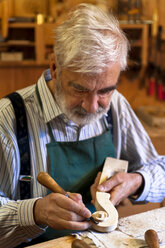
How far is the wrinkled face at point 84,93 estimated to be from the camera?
1189 mm

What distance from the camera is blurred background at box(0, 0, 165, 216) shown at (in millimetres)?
2789

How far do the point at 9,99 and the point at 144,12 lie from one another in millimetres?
2101

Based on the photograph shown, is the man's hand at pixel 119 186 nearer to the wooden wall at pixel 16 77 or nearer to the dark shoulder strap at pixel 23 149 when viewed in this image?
the dark shoulder strap at pixel 23 149

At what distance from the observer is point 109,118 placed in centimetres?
156

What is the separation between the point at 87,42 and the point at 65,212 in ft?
1.85

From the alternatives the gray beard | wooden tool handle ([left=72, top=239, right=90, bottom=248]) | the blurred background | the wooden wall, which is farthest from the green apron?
the wooden wall

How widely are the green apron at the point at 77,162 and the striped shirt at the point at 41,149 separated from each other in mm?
30

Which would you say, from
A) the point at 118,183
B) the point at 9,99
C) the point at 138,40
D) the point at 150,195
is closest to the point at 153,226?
the point at 118,183

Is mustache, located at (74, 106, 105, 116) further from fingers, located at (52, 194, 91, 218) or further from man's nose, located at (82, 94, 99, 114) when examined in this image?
fingers, located at (52, 194, 91, 218)

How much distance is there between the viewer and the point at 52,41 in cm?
287

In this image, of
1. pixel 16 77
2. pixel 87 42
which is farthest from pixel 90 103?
pixel 16 77

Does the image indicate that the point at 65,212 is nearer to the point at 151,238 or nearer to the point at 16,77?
the point at 151,238

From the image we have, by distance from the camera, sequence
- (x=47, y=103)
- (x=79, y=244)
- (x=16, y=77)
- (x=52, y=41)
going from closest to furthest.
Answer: (x=79, y=244) → (x=47, y=103) → (x=52, y=41) → (x=16, y=77)

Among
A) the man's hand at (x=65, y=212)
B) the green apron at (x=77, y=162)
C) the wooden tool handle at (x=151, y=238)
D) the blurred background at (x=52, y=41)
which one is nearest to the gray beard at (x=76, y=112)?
the green apron at (x=77, y=162)
